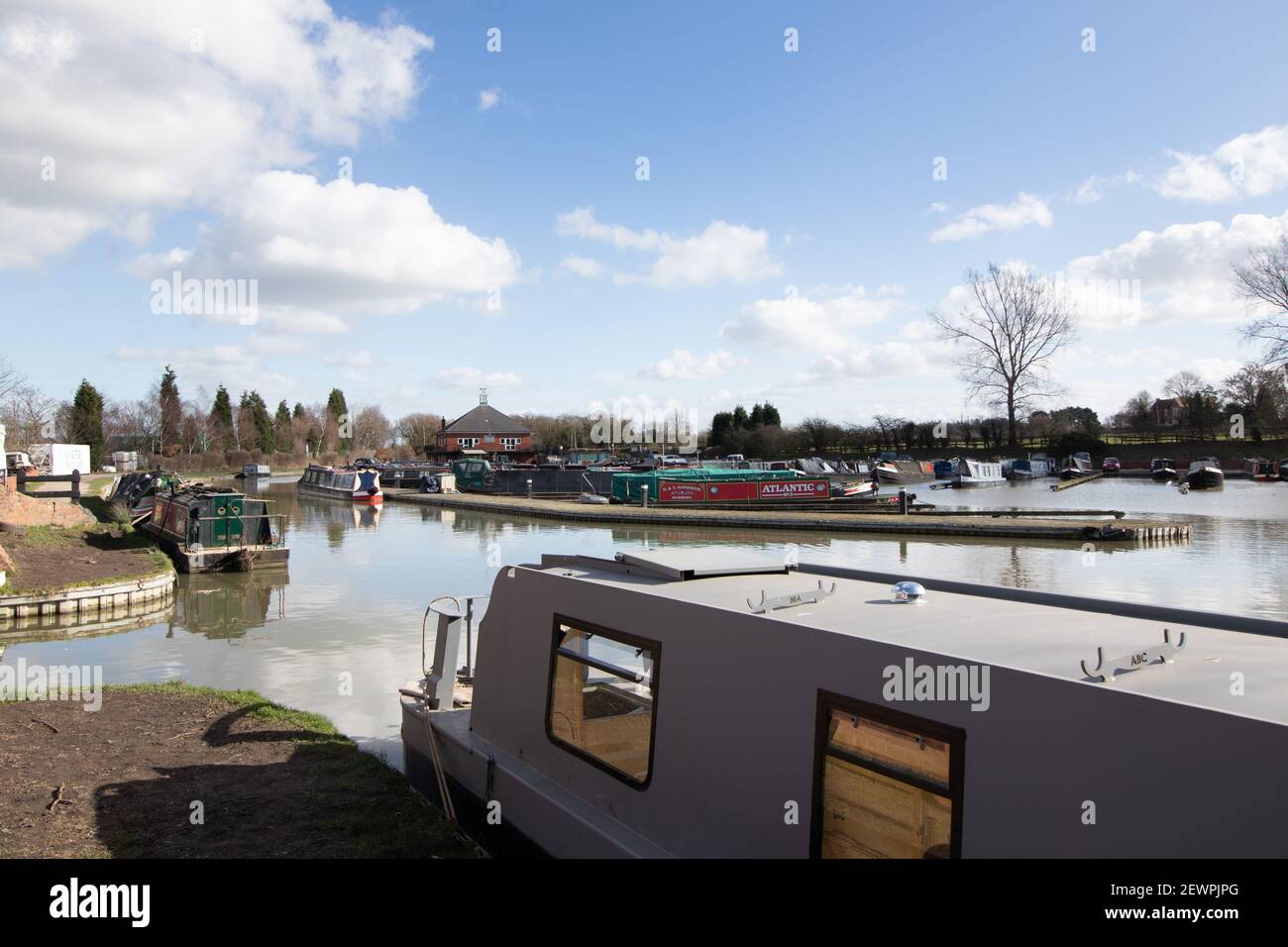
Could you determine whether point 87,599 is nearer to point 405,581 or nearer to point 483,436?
point 405,581

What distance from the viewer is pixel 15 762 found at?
261 inches

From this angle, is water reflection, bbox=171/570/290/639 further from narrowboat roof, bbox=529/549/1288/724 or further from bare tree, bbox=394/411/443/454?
bare tree, bbox=394/411/443/454

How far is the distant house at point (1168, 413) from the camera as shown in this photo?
71.8 metres

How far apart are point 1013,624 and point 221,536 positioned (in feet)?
74.8

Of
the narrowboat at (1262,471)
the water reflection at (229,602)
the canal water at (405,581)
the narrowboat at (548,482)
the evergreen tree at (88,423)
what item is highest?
the evergreen tree at (88,423)

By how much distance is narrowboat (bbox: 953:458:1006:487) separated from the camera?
178ft

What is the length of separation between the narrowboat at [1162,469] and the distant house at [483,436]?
55.6m

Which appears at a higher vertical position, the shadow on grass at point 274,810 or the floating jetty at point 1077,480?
the floating jetty at point 1077,480

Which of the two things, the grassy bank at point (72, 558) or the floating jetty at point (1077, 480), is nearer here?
the grassy bank at point (72, 558)

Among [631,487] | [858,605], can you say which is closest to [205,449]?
[631,487]

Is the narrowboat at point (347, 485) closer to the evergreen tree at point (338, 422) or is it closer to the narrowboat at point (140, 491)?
the narrowboat at point (140, 491)

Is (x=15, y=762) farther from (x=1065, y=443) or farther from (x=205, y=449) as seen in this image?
(x=205, y=449)

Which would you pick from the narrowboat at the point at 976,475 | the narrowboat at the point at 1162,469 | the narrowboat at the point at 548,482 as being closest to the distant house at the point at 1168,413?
the narrowboat at the point at 1162,469

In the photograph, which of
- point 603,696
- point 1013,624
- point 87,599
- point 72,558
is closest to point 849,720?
point 1013,624
